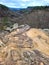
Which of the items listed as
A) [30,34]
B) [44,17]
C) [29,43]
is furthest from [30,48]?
[44,17]

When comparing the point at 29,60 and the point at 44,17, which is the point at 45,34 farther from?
the point at 44,17

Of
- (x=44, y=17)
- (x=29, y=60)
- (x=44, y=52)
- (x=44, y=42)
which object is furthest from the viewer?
(x=44, y=17)

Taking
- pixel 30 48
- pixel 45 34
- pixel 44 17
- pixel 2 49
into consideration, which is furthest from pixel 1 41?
pixel 44 17

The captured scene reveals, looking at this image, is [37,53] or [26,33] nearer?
[37,53]

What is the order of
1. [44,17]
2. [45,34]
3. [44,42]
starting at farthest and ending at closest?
[44,17], [45,34], [44,42]

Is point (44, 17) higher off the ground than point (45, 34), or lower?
lower

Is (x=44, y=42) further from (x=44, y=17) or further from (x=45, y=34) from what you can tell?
(x=44, y=17)
